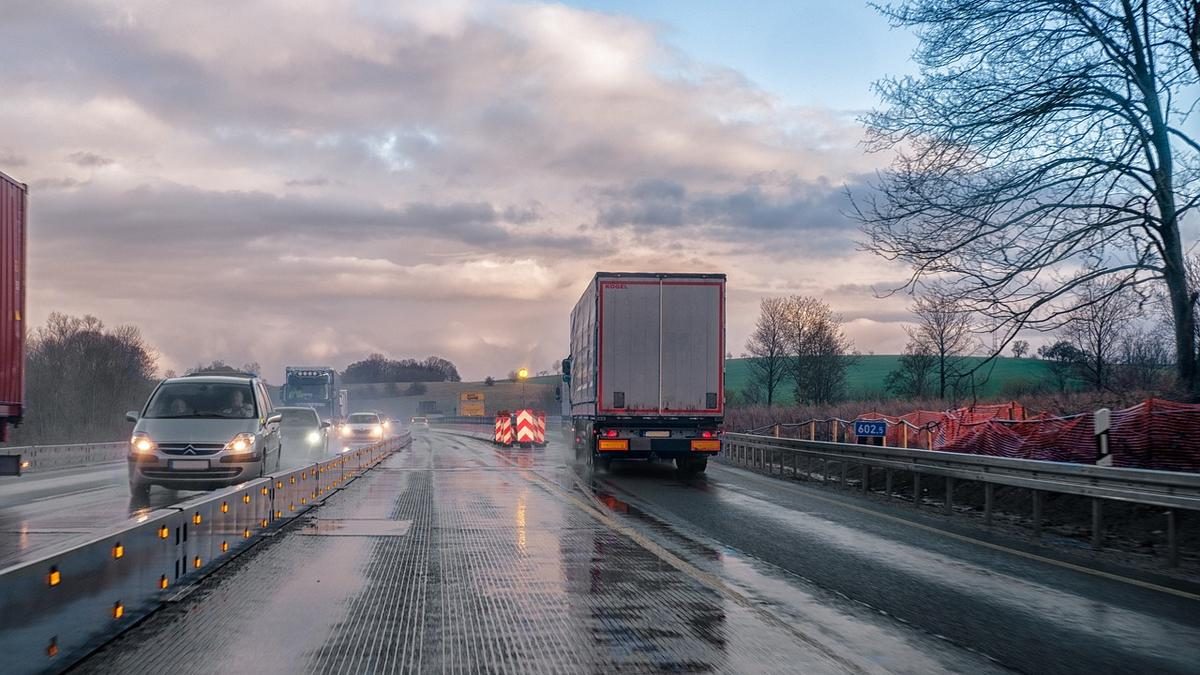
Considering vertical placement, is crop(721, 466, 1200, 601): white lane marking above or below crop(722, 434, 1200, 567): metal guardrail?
below

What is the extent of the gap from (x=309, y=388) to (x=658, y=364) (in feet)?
110

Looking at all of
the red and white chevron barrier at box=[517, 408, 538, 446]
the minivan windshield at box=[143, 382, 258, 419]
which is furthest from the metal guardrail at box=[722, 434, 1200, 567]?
the red and white chevron barrier at box=[517, 408, 538, 446]

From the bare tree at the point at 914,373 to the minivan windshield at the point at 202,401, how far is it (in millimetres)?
46397

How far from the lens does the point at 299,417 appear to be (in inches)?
1373

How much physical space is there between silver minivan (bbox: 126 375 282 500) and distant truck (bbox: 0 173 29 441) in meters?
1.82

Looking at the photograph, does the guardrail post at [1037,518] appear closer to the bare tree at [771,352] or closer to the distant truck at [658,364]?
the distant truck at [658,364]

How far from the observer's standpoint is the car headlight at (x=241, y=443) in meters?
17.1

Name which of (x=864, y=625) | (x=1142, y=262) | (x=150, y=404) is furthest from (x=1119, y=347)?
(x=864, y=625)

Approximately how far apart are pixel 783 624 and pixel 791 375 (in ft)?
202

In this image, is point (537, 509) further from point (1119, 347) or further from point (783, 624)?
point (1119, 347)

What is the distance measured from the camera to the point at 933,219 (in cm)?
1844

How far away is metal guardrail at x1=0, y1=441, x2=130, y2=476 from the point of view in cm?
2947

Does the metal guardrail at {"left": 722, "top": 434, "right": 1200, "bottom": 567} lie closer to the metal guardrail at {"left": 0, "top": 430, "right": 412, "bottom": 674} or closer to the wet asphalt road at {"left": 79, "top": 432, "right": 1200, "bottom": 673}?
the wet asphalt road at {"left": 79, "top": 432, "right": 1200, "bottom": 673}

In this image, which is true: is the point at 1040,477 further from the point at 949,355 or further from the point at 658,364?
the point at 949,355
